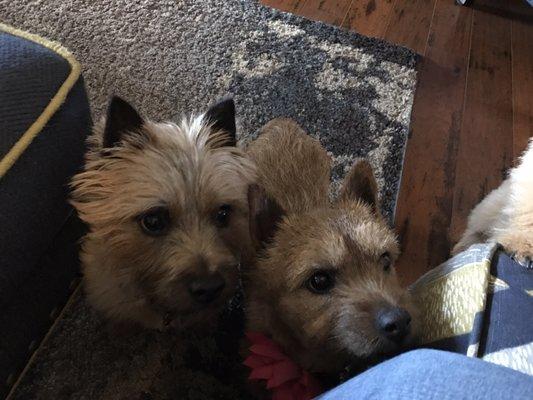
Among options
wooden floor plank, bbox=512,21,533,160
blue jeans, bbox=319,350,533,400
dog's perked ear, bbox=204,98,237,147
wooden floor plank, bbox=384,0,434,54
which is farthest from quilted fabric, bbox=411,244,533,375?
wooden floor plank, bbox=384,0,434,54

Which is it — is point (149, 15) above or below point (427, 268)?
above

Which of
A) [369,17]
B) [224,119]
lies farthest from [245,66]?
[224,119]

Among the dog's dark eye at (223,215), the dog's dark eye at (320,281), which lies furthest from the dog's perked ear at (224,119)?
the dog's dark eye at (320,281)

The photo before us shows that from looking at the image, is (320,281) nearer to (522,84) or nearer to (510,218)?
(510,218)

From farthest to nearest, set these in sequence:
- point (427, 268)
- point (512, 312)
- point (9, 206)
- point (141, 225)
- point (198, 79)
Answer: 1. point (198, 79)
2. point (427, 268)
3. point (141, 225)
4. point (9, 206)
5. point (512, 312)

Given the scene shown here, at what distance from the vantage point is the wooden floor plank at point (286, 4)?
2.45m

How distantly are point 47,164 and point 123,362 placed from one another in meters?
0.62

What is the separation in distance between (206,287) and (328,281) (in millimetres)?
266

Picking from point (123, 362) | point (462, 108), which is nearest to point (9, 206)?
point (123, 362)

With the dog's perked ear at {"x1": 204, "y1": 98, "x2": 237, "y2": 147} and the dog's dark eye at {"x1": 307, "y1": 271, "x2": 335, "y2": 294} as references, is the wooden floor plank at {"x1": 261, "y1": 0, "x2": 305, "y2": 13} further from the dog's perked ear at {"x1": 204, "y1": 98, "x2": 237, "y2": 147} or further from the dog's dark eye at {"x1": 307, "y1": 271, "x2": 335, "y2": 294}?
the dog's dark eye at {"x1": 307, "y1": 271, "x2": 335, "y2": 294}

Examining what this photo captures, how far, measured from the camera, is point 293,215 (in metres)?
1.22

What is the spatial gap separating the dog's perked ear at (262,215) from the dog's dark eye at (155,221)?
196 mm

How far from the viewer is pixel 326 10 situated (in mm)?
2516

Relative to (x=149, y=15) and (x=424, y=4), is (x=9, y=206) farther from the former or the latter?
(x=424, y=4)
